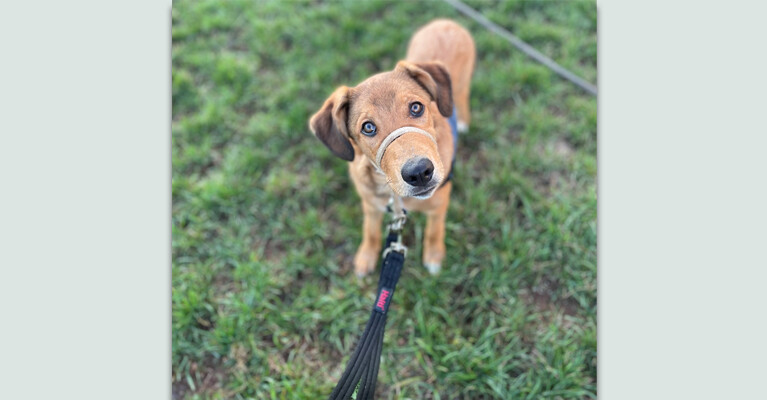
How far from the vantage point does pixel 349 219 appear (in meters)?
5.24

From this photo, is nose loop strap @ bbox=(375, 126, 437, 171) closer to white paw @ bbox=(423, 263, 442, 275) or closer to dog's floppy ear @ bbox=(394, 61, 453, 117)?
dog's floppy ear @ bbox=(394, 61, 453, 117)

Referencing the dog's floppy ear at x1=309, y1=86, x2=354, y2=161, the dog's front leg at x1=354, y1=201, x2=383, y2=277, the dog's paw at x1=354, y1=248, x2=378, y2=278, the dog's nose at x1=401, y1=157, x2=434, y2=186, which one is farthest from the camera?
the dog's paw at x1=354, y1=248, x2=378, y2=278

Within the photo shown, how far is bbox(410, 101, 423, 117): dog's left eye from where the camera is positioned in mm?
3455

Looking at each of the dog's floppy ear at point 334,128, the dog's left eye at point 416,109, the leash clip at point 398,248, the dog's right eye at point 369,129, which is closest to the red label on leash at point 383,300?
the leash clip at point 398,248

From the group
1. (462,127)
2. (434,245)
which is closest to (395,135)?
(434,245)

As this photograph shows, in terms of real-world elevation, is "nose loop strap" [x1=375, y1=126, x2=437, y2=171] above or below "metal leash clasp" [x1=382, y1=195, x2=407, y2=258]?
above

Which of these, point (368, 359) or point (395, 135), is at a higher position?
point (395, 135)

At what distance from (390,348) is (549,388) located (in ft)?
4.77

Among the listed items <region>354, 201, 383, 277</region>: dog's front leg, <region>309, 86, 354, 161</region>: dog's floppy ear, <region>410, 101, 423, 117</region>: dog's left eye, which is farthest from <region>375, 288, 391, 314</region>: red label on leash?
<region>410, 101, 423, 117</region>: dog's left eye

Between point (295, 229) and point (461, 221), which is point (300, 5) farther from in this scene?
point (461, 221)

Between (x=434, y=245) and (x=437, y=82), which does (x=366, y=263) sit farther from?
(x=437, y=82)

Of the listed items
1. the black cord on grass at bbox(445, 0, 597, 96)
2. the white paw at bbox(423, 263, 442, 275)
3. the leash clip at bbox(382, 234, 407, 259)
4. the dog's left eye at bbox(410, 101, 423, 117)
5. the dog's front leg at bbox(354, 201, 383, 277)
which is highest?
the dog's left eye at bbox(410, 101, 423, 117)

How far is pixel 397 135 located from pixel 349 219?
2.12m

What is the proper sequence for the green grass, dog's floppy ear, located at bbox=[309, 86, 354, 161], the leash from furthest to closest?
the green grass < dog's floppy ear, located at bbox=[309, 86, 354, 161] < the leash
